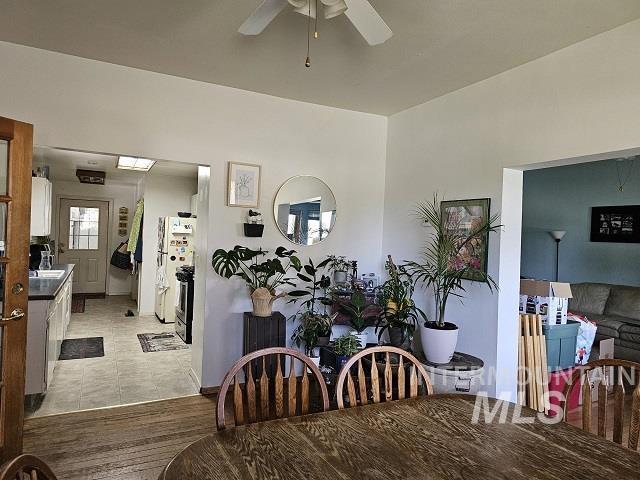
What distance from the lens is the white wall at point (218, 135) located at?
3.06m

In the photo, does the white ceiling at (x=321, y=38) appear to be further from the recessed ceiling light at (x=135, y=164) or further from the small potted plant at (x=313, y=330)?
the recessed ceiling light at (x=135, y=164)

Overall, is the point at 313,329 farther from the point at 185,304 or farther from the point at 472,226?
the point at 185,304

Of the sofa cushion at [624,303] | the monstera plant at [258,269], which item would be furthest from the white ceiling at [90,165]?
the sofa cushion at [624,303]

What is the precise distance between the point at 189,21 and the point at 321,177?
1.90 metres

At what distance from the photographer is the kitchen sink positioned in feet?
15.2

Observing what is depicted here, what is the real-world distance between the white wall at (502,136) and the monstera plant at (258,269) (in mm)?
1204

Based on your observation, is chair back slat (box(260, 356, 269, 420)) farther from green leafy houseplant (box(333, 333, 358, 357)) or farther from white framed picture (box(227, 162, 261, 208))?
white framed picture (box(227, 162, 261, 208))

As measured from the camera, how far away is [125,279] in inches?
349

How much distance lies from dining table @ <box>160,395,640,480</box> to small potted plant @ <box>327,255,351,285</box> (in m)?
2.42

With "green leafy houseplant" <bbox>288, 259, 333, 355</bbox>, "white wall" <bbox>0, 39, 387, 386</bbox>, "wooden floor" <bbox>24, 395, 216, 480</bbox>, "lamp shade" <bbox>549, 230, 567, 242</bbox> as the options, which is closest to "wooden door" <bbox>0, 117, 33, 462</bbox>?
"wooden floor" <bbox>24, 395, 216, 480</bbox>

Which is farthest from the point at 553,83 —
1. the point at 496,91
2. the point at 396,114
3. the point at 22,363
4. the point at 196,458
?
the point at 22,363

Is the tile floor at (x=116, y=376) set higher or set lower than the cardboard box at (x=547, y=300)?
lower

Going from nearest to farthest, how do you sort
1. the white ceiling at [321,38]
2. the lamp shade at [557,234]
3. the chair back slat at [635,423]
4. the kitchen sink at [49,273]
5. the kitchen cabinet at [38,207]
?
the chair back slat at [635,423] → the white ceiling at [321,38] → the kitchen cabinet at [38,207] → the kitchen sink at [49,273] → the lamp shade at [557,234]

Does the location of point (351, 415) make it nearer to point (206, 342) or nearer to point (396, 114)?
point (206, 342)
